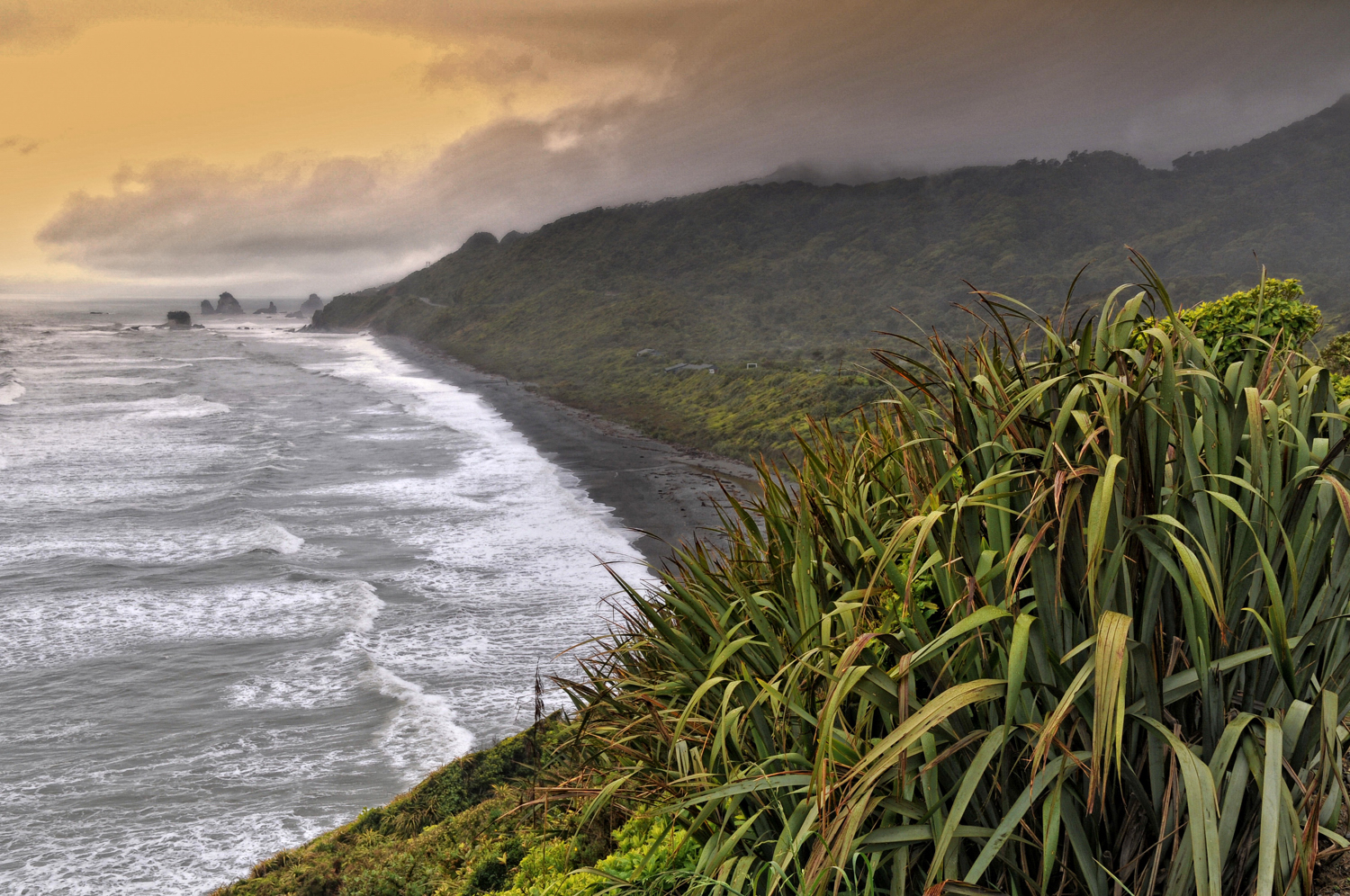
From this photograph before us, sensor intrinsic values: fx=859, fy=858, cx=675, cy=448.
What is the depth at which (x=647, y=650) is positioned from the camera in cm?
505

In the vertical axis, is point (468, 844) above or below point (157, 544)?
above

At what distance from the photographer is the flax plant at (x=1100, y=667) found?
7.46 feet

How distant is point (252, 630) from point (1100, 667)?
15.5 meters

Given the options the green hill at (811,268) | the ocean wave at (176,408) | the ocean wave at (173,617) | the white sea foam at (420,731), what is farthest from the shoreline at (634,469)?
the ocean wave at (176,408)

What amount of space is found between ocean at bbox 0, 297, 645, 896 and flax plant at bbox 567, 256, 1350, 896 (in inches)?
220

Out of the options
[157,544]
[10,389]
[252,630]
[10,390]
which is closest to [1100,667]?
[252,630]

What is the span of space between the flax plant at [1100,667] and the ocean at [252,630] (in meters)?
5.58

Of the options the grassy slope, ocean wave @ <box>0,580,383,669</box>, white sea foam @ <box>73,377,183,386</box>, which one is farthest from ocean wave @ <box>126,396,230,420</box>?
the grassy slope

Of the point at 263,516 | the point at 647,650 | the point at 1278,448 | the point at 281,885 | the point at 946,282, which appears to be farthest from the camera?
the point at 946,282

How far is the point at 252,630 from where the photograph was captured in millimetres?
14852

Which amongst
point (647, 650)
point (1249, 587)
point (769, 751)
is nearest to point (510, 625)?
point (647, 650)

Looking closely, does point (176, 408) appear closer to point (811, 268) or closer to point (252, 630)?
point (252, 630)

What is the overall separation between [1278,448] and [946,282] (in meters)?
117

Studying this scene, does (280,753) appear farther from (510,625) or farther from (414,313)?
(414,313)
